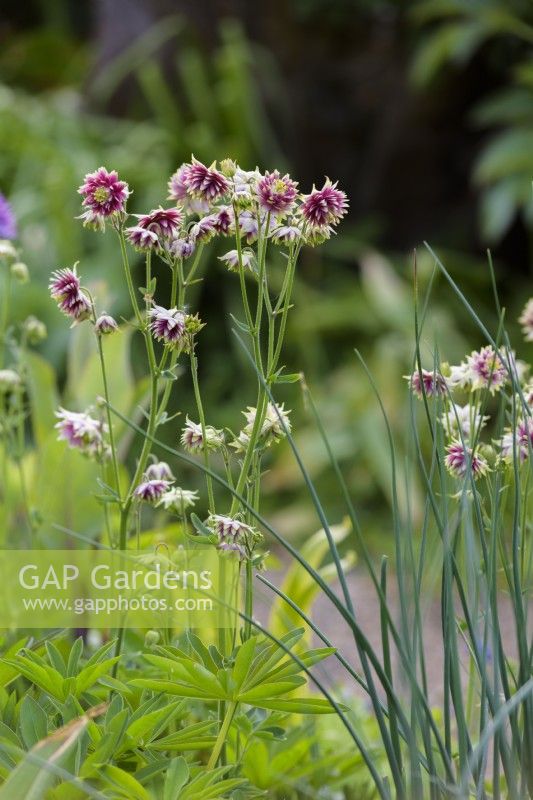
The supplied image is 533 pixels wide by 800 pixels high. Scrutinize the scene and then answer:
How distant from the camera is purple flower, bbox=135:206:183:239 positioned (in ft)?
2.40

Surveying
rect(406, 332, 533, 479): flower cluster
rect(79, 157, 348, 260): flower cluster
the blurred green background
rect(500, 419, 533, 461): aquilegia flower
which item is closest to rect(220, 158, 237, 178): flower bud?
rect(79, 157, 348, 260): flower cluster

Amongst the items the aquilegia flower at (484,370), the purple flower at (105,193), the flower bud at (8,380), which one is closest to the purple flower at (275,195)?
the purple flower at (105,193)

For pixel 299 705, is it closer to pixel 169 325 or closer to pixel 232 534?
pixel 232 534

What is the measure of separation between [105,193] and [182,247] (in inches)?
2.9

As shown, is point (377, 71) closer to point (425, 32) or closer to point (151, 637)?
point (425, 32)

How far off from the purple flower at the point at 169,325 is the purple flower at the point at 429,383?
0.65ft

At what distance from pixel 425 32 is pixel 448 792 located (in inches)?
123

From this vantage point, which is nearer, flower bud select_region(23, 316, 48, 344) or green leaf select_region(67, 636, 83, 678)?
green leaf select_region(67, 636, 83, 678)

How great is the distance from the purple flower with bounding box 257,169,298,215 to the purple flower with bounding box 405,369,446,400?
0.18 meters

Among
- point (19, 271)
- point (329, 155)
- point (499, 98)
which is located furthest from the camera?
point (329, 155)

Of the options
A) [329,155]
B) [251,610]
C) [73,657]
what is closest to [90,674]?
[73,657]

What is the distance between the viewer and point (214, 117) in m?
3.32

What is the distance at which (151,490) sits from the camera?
0.78 metres

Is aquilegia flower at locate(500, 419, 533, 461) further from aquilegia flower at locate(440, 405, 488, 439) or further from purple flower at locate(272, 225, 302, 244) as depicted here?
purple flower at locate(272, 225, 302, 244)
